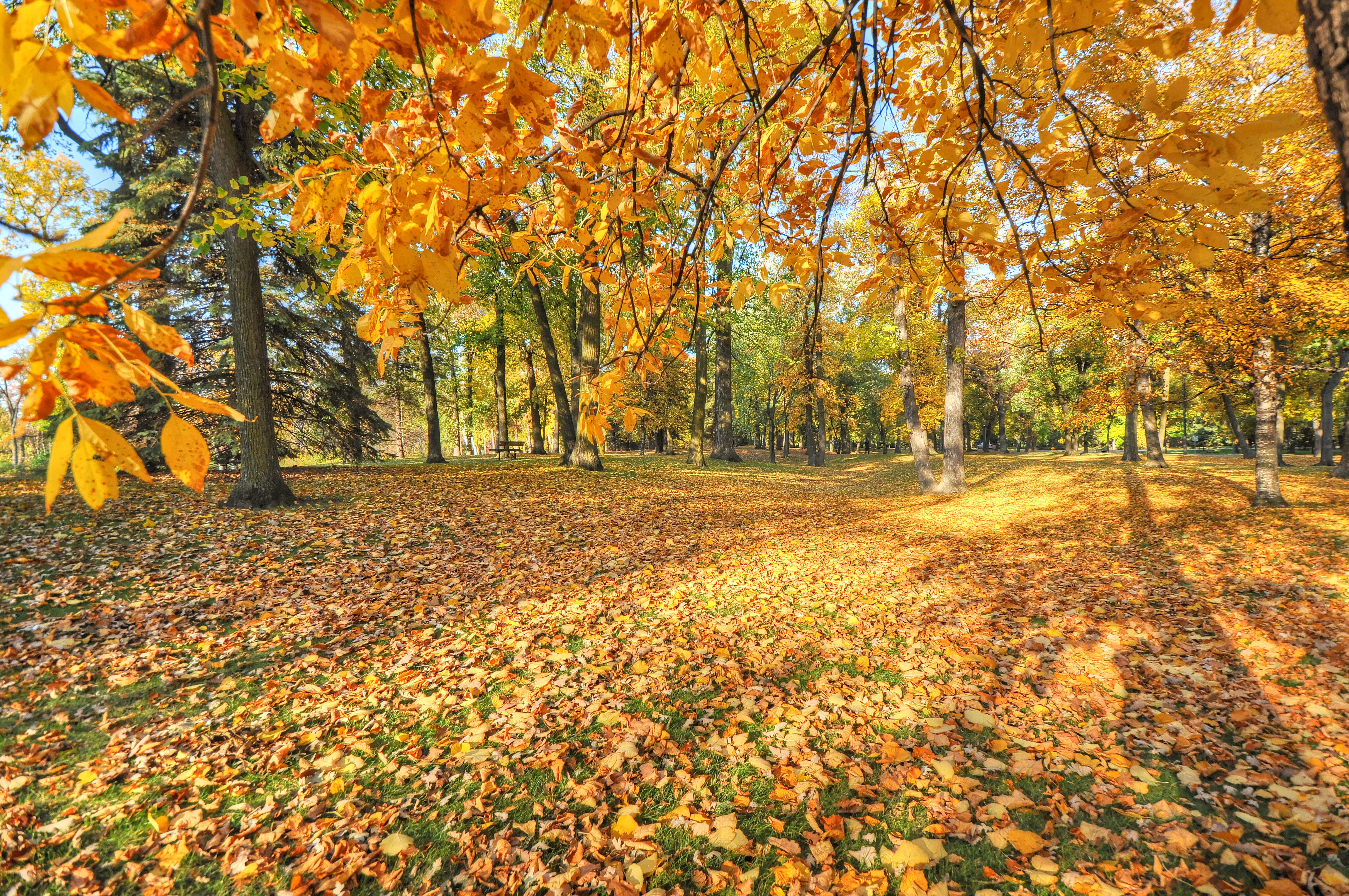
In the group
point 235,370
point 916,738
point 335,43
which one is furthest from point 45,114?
point 235,370

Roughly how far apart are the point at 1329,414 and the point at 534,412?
29530mm

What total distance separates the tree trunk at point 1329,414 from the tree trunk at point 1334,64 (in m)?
24.1

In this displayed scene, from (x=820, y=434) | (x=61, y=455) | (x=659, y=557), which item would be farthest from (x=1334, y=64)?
(x=820, y=434)

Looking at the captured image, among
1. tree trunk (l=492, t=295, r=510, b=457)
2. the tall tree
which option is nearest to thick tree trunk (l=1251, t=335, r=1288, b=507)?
tree trunk (l=492, t=295, r=510, b=457)

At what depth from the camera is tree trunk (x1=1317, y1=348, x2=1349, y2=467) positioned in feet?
54.3

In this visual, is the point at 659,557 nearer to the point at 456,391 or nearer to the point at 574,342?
the point at 574,342

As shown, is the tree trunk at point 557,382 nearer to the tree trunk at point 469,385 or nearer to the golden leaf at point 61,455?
the tree trunk at point 469,385

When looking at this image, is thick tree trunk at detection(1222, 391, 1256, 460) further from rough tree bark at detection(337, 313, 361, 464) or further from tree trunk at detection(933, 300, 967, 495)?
rough tree bark at detection(337, 313, 361, 464)

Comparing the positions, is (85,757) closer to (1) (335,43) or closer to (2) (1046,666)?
(1) (335,43)

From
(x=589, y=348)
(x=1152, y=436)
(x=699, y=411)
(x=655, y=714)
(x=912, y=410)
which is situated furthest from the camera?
(x=699, y=411)

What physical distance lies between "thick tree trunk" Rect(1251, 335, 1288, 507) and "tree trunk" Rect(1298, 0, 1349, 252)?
1098 cm

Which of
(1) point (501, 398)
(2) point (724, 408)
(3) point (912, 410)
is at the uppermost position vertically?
(1) point (501, 398)

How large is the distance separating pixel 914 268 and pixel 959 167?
471 mm

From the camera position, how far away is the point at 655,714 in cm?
347
